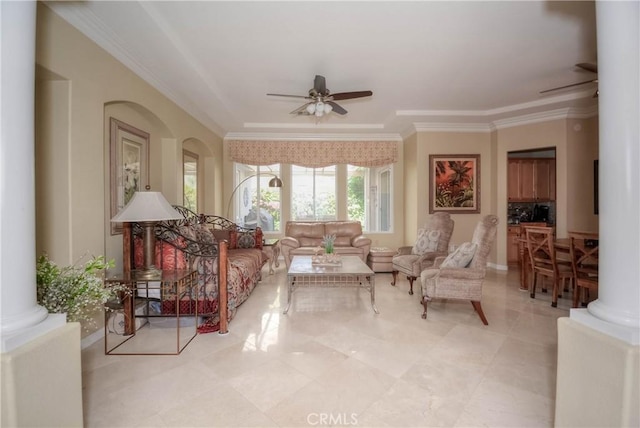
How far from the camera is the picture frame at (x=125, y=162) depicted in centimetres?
290

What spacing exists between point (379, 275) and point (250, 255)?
2351mm

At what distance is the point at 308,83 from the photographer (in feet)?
12.3

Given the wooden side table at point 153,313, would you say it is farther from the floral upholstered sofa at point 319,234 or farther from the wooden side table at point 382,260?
the wooden side table at point 382,260

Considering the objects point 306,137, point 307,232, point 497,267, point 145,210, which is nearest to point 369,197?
point 307,232

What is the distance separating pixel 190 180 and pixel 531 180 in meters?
7.17

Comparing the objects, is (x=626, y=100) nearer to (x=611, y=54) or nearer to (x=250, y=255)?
(x=611, y=54)

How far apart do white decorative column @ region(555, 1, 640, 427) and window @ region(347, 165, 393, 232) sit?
17.2 ft

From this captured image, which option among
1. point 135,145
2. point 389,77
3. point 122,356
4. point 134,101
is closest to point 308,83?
point 389,77

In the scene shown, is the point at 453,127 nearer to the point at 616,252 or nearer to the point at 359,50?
the point at 359,50

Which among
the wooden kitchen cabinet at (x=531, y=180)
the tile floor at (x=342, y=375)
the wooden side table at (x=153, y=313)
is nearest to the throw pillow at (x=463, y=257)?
the tile floor at (x=342, y=375)

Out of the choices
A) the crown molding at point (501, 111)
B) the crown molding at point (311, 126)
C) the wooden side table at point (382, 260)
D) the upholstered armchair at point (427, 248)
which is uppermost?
the crown molding at point (311, 126)

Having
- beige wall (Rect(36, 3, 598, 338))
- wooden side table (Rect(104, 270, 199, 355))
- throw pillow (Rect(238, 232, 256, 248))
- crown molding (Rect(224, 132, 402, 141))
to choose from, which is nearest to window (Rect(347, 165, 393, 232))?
beige wall (Rect(36, 3, 598, 338))

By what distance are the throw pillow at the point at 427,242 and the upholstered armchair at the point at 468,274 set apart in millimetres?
1128

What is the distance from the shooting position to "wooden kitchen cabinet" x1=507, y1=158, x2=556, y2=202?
5895 millimetres
